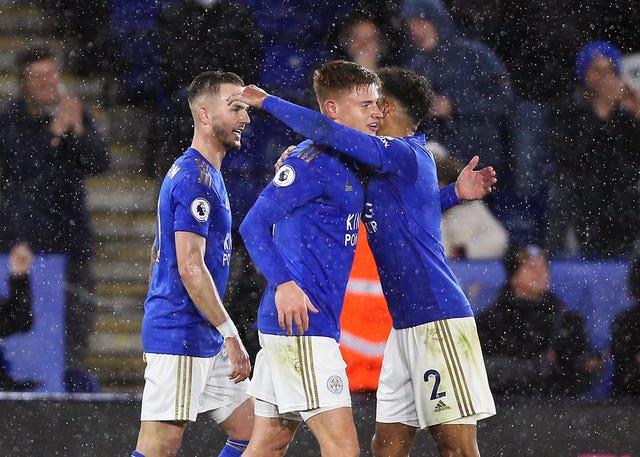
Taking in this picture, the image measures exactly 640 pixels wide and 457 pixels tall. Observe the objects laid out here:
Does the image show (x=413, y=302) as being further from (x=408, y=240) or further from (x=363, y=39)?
(x=363, y=39)

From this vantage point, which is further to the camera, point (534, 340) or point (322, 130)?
point (534, 340)

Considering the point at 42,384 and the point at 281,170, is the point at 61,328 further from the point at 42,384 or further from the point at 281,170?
the point at 281,170

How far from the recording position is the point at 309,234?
3535 millimetres

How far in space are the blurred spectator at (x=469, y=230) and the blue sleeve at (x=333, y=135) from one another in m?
2.29

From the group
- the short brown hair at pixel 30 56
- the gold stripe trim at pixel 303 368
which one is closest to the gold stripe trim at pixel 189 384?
the gold stripe trim at pixel 303 368

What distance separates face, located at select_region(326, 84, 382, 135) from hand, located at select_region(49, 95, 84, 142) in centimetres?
272

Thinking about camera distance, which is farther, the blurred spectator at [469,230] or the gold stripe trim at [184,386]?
the blurred spectator at [469,230]

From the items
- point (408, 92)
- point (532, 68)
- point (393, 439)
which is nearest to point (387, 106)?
point (408, 92)

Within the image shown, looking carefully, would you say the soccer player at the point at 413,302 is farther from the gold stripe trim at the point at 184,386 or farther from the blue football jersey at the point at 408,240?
the gold stripe trim at the point at 184,386

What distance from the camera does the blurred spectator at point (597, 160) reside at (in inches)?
233

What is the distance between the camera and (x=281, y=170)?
3.56 metres

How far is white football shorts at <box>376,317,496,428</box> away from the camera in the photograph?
3617mm

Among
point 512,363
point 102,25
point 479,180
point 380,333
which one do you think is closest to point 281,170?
point 479,180

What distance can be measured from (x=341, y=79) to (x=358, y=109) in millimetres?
115
